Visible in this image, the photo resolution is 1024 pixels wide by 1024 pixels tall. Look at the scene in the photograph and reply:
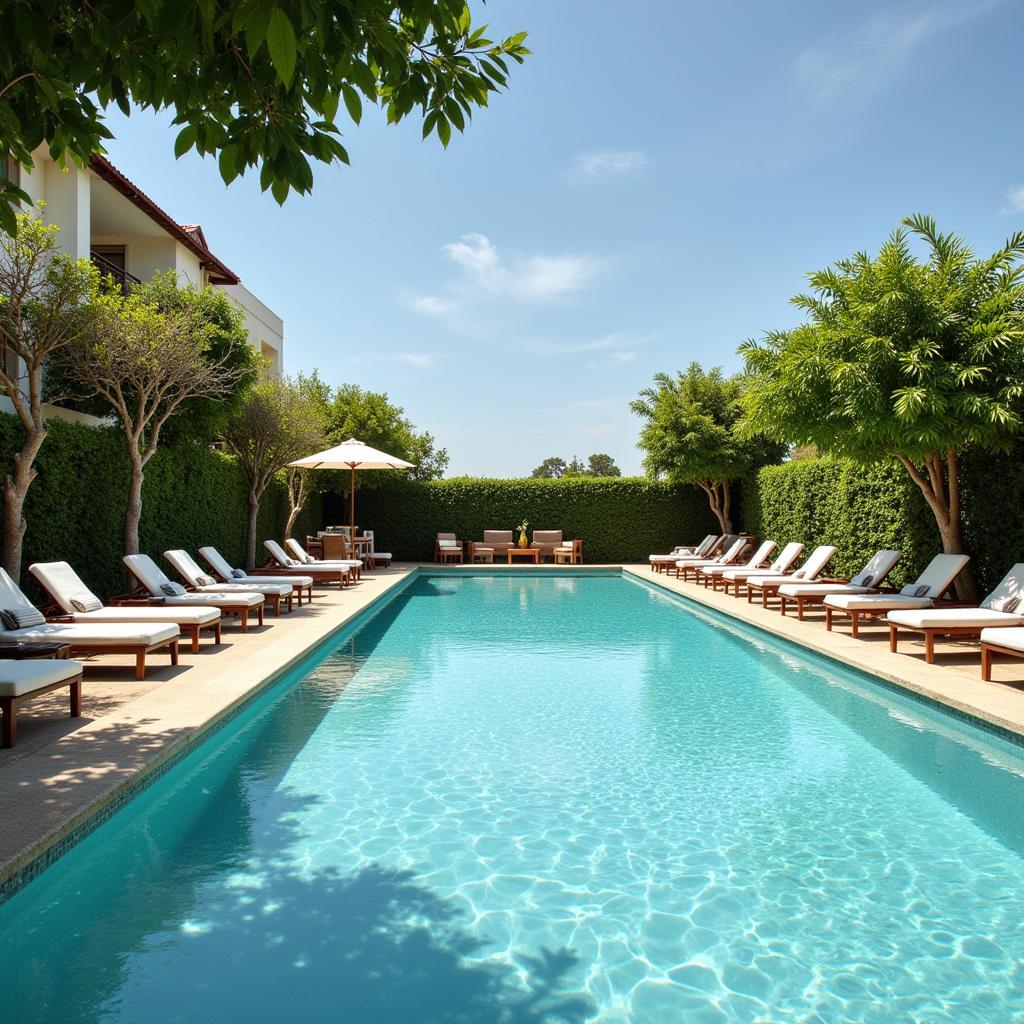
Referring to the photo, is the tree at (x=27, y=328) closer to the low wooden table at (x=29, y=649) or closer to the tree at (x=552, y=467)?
the low wooden table at (x=29, y=649)

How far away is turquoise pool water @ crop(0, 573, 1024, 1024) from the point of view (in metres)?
Result: 2.88

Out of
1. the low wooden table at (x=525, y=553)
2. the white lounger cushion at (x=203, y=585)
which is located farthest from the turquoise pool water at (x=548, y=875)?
the low wooden table at (x=525, y=553)

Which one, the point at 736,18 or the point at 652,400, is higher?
the point at 736,18

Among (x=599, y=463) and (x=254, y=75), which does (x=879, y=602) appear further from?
(x=599, y=463)

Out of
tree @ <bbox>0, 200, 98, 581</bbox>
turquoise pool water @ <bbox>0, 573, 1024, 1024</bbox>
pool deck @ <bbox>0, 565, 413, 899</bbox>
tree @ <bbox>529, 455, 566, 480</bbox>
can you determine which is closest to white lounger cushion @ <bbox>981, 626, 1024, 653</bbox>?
turquoise pool water @ <bbox>0, 573, 1024, 1024</bbox>

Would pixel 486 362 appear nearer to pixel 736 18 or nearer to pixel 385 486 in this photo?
pixel 385 486

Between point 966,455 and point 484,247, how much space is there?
546 inches

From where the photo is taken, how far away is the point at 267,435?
1622 cm

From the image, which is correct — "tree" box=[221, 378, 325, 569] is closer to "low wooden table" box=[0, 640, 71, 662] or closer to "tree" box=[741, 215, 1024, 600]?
"low wooden table" box=[0, 640, 71, 662]

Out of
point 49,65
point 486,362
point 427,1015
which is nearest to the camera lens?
point 427,1015

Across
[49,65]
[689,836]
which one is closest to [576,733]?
[689,836]

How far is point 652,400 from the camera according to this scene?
70.5 ft

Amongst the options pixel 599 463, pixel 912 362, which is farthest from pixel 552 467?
pixel 912 362

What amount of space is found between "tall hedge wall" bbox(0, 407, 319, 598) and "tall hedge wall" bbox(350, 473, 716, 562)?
9.01 m
